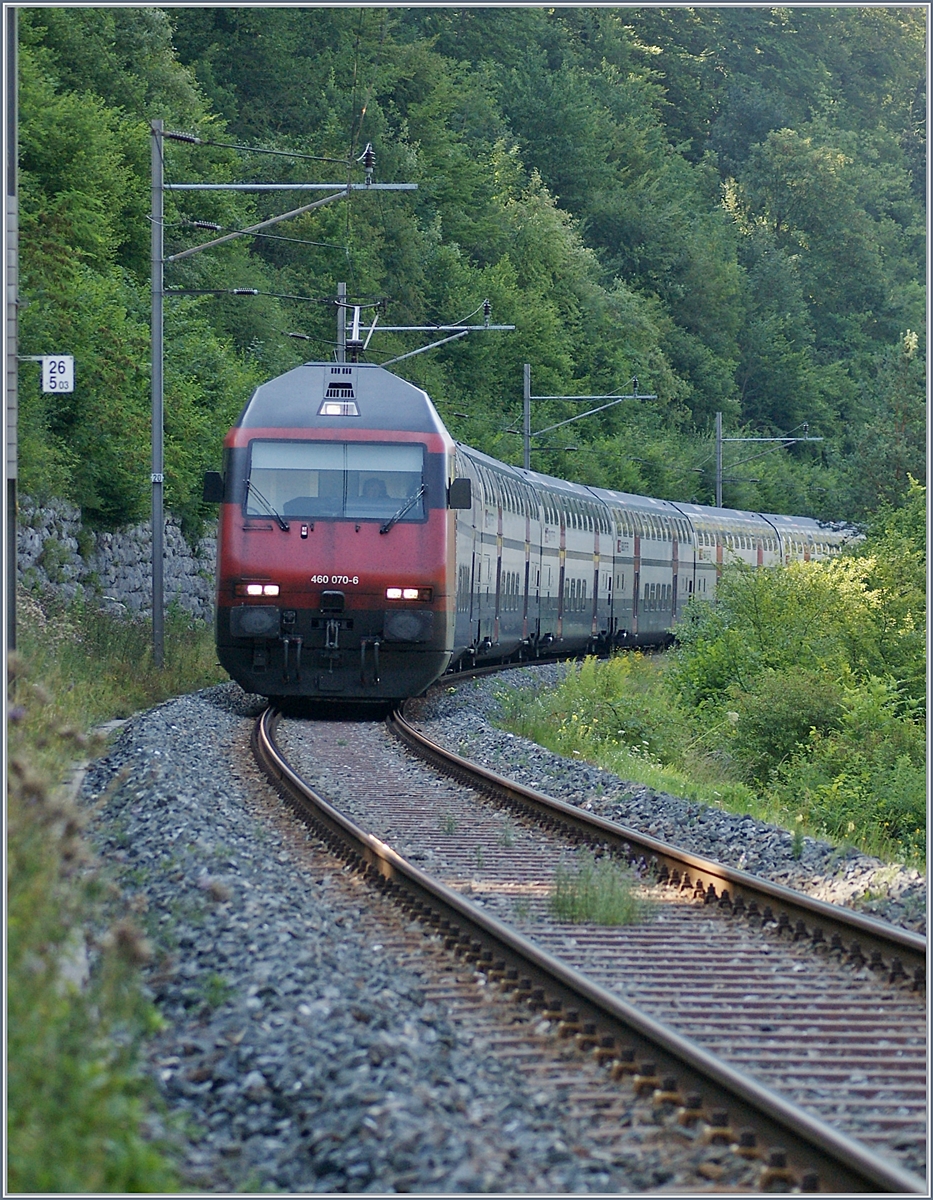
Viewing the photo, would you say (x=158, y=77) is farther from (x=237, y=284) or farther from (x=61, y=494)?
(x=61, y=494)

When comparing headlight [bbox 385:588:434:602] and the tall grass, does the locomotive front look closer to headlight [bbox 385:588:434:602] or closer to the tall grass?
headlight [bbox 385:588:434:602]

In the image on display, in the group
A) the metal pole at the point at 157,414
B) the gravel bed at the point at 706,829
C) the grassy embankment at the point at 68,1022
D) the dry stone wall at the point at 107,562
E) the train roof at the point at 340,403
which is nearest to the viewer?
the grassy embankment at the point at 68,1022

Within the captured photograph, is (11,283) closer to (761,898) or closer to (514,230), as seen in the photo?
(761,898)

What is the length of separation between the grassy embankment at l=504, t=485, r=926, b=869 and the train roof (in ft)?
13.4

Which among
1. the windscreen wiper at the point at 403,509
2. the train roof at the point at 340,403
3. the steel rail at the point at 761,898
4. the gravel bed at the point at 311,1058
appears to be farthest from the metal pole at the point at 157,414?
the gravel bed at the point at 311,1058

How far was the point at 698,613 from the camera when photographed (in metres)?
28.5

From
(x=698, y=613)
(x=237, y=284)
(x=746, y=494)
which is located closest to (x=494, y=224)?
(x=746, y=494)

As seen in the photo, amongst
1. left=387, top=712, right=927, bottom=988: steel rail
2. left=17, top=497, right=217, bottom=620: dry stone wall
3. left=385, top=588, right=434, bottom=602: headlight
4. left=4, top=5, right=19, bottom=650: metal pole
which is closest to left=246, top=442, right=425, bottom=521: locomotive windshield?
left=385, top=588, right=434, bottom=602: headlight

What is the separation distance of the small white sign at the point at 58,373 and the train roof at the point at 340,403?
3.02 metres

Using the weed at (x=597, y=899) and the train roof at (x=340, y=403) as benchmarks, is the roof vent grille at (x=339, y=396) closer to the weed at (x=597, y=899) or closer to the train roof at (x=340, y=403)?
the train roof at (x=340, y=403)

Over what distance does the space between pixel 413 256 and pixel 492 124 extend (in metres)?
19.5

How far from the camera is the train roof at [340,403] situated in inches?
763

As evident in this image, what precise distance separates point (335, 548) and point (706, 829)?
7.37m

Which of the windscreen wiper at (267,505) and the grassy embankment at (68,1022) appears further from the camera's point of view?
the windscreen wiper at (267,505)
